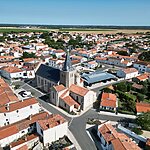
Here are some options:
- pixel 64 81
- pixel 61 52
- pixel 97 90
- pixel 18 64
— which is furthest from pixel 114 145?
pixel 61 52

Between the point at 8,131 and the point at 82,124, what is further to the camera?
the point at 82,124

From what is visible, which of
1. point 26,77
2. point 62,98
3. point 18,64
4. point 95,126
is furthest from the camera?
point 18,64

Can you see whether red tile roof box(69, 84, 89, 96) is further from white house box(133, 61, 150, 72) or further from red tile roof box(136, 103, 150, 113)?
white house box(133, 61, 150, 72)

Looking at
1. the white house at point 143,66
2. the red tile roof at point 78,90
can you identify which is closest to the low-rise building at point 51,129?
the red tile roof at point 78,90

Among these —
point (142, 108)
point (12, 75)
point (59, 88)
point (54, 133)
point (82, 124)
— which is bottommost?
point (82, 124)

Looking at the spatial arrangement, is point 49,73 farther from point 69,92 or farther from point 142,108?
point 142,108

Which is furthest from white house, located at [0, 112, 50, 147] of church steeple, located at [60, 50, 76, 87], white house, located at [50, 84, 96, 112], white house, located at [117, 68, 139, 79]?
white house, located at [117, 68, 139, 79]

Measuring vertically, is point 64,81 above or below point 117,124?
above

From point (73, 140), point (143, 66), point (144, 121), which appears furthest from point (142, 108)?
point (143, 66)

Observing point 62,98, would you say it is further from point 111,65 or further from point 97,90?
point 111,65
